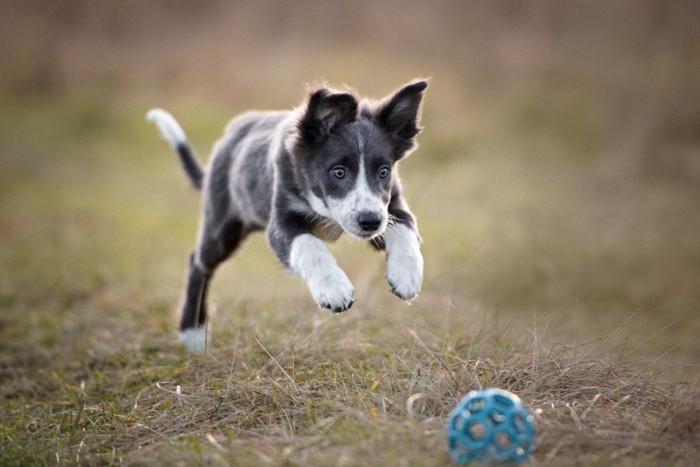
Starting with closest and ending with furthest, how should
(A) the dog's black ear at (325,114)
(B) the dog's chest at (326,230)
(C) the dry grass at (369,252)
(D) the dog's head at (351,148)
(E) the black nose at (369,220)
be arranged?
1. (C) the dry grass at (369,252)
2. (E) the black nose at (369,220)
3. (D) the dog's head at (351,148)
4. (A) the dog's black ear at (325,114)
5. (B) the dog's chest at (326,230)

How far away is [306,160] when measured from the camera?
4.91 metres

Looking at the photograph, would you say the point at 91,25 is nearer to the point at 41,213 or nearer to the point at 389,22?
the point at 389,22

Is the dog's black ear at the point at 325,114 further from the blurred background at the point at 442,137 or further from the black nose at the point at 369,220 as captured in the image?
the blurred background at the point at 442,137

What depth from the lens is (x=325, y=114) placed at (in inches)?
191

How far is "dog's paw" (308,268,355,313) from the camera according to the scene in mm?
A: 4219

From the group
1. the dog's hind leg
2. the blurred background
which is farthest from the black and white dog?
the blurred background

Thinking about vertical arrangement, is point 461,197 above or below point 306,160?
below

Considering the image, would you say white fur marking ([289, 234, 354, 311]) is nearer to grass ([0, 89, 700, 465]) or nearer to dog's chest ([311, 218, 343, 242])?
dog's chest ([311, 218, 343, 242])

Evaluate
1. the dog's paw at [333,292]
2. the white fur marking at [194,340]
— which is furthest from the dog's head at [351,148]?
the white fur marking at [194,340]

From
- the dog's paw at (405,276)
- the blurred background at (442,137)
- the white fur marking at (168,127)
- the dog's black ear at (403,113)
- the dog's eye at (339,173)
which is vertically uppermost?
the dog's black ear at (403,113)

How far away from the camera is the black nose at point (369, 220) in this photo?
4.40 metres

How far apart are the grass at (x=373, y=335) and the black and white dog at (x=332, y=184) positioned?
57cm

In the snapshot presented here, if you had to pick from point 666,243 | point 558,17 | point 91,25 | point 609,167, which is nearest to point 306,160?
point 666,243

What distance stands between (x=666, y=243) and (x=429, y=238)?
330 centimetres
